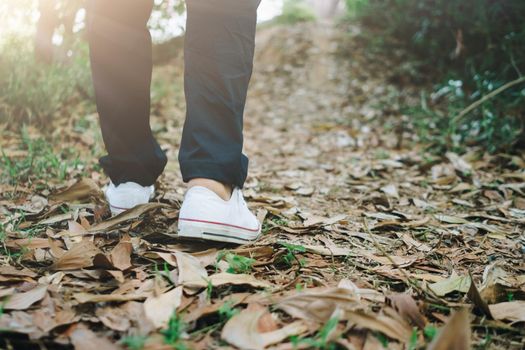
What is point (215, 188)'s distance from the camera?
133 centimetres

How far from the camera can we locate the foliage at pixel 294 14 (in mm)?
7773

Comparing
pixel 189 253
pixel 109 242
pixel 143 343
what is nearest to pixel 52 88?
pixel 109 242

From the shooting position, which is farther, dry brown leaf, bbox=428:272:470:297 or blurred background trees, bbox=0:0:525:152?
blurred background trees, bbox=0:0:525:152

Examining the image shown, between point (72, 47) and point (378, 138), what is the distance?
2.45 m

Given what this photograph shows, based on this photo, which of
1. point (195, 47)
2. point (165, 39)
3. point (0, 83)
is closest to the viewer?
point (195, 47)

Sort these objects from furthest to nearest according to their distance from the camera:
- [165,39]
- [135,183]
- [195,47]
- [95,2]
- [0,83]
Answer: [165,39]
[0,83]
[135,183]
[95,2]
[195,47]

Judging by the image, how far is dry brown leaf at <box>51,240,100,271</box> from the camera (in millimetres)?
1174

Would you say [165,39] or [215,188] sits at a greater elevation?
[165,39]

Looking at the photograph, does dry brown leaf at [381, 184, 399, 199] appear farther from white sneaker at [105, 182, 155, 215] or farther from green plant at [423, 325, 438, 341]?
green plant at [423, 325, 438, 341]

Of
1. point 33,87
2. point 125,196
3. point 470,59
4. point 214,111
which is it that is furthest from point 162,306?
point 470,59

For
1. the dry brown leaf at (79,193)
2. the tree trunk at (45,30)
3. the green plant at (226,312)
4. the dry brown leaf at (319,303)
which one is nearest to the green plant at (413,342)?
the dry brown leaf at (319,303)

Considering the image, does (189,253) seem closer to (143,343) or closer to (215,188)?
(215,188)

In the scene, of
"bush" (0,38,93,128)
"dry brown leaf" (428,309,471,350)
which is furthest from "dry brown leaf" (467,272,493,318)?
"bush" (0,38,93,128)

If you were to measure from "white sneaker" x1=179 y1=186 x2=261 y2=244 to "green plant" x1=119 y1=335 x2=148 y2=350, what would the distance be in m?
0.44
